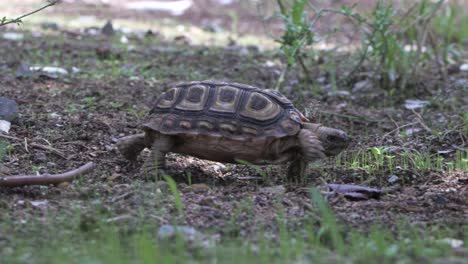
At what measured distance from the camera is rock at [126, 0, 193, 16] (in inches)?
456

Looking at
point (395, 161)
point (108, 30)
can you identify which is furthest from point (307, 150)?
point (108, 30)

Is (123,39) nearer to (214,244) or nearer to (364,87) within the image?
(364,87)

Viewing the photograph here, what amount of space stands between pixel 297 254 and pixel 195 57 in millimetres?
A: 4983

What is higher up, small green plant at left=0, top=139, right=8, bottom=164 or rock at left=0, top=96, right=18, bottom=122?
rock at left=0, top=96, right=18, bottom=122

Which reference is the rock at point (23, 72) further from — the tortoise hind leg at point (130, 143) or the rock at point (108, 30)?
the rock at point (108, 30)

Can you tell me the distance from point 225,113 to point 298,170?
55 cm

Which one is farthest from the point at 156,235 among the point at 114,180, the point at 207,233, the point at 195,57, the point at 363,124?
the point at 195,57

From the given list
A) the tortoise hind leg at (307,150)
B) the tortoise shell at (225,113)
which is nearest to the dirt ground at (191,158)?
the tortoise hind leg at (307,150)

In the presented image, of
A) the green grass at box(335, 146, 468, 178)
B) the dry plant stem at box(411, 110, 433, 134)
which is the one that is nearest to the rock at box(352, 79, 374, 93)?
the dry plant stem at box(411, 110, 433, 134)

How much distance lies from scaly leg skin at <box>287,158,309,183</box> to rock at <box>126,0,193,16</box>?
7.67 metres

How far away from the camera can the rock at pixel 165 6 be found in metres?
11.6

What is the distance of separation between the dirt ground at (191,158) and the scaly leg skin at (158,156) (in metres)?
0.09

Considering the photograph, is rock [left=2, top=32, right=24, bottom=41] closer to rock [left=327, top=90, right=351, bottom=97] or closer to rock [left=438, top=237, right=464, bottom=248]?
rock [left=327, top=90, right=351, bottom=97]

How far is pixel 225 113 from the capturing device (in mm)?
3840
